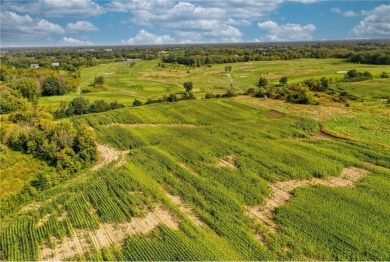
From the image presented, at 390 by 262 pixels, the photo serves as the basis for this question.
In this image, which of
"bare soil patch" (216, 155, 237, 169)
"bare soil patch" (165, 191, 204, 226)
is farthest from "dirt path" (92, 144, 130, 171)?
"bare soil patch" (216, 155, 237, 169)

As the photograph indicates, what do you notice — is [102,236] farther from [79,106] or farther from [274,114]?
[79,106]

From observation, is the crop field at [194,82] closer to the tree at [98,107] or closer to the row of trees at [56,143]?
the tree at [98,107]

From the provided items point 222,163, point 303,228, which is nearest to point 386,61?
point 222,163

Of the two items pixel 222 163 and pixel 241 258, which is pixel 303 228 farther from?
pixel 222 163

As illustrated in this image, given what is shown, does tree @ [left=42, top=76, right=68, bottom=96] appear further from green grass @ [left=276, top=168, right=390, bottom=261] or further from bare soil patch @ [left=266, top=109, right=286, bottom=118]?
green grass @ [left=276, top=168, right=390, bottom=261]

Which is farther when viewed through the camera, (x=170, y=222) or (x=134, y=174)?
(x=134, y=174)

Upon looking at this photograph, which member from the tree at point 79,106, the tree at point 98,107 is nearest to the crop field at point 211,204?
the tree at point 98,107
